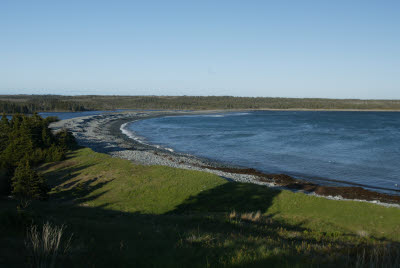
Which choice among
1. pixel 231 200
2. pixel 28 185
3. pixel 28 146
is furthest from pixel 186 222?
pixel 28 146

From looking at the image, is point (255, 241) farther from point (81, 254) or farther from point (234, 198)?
point (234, 198)

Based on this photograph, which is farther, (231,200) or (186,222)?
(231,200)

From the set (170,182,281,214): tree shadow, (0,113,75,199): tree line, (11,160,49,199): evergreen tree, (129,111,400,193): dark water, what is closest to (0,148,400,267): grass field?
(170,182,281,214): tree shadow

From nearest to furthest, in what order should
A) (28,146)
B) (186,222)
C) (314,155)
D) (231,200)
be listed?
(186,222) → (231,200) → (28,146) → (314,155)

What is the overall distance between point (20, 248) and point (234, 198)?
1497 centimetres

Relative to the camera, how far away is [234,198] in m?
19.4

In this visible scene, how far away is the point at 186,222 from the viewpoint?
11297 millimetres

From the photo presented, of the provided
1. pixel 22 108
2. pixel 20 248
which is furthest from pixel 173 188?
pixel 22 108

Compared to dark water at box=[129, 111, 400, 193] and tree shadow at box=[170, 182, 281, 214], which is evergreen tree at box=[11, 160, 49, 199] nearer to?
tree shadow at box=[170, 182, 281, 214]

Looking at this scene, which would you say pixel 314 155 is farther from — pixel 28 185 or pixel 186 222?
pixel 28 185

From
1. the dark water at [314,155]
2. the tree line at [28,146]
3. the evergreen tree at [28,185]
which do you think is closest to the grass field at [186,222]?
the evergreen tree at [28,185]

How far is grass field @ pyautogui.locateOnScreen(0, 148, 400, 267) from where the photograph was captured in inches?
229

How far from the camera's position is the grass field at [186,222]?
582 centimetres

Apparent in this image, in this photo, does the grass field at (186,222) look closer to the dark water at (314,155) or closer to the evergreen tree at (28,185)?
the evergreen tree at (28,185)
